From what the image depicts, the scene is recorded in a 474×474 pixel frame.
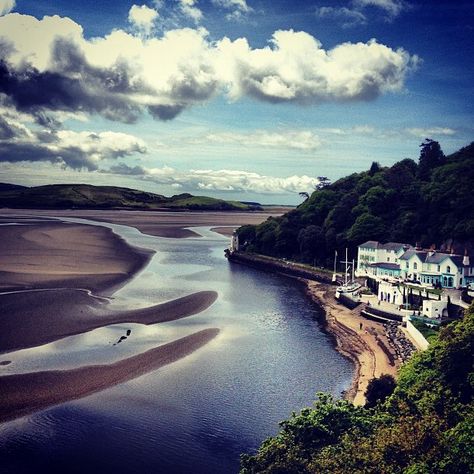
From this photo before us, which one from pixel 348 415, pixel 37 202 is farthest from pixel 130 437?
pixel 37 202

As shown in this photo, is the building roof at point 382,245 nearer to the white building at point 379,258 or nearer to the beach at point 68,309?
the white building at point 379,258

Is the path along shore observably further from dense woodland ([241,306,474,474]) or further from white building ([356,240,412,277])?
dense woodland ([241,306,474,474])

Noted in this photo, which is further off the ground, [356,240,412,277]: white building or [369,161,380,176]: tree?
[369,161,380,176]: tree

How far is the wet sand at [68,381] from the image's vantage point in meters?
23.4

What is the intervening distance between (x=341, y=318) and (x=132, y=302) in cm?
1797

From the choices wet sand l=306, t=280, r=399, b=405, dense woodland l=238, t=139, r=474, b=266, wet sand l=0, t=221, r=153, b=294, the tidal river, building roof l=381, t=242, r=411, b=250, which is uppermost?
dense woodland l=238, t=139, r=474, b=266

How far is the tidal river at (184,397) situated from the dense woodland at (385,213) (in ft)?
72.3

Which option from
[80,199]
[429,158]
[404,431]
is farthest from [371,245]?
[80,199]

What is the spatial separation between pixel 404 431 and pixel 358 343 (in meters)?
20.3

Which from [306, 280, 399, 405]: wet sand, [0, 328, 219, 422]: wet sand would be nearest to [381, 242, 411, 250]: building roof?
[306, 280, 399, 405]: wet sand

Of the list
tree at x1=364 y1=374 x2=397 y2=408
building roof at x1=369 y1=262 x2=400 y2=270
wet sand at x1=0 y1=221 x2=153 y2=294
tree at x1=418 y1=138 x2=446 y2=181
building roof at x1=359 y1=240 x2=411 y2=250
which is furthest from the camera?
tree at x1=418 y1=138 x2=446 y2=181

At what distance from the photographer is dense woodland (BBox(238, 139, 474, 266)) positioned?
57.7m

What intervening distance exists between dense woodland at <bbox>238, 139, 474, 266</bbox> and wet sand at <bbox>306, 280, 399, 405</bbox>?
1604 cm

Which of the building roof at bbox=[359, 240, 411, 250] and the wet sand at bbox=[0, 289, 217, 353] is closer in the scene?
the wet sand at bbox=[0, 289, 217, 353]
